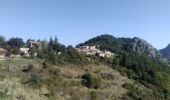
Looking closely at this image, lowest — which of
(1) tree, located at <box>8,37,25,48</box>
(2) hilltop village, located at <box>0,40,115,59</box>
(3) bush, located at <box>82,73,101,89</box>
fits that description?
(3) bush, located at <box>82,73,101,89</box>

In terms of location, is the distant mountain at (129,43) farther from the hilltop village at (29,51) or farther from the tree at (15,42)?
the tree at (15,42)

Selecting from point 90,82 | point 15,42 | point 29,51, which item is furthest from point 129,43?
point 90,82

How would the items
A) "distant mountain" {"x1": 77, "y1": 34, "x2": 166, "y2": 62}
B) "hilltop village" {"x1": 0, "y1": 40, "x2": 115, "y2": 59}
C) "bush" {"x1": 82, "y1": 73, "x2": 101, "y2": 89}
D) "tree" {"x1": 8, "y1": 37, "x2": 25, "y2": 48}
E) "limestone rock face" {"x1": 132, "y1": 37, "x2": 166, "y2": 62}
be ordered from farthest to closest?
"limestone rock face" {"x1": 132, "y1": 37, "x2": 166, "y2": 62}, "distant mountain" {"x1": 77, "y1": 34, "x2": 166, "y2": 62}, "tree" {"x1": 8, "y1": 37, "x2": 25, "y2": 48}, "hilltop village" {"x1": 0, "y1": 40, "x2": 115, "y2": 59}, "bush" {"x1": 82, "y1": 73, "x2": 101, "y2": 89}

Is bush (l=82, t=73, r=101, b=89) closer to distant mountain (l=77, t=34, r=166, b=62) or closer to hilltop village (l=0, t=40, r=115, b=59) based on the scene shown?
hilltop village (l=0, t=40, r=115, b=59)

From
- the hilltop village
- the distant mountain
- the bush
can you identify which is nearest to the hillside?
the bush

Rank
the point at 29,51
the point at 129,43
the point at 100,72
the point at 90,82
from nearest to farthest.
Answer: the point at 90,82 < the point at 100,72 < the point at 29,51 < the point at 129,43

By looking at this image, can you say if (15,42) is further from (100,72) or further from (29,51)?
(100,72)

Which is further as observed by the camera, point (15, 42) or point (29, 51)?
point (15, 42)

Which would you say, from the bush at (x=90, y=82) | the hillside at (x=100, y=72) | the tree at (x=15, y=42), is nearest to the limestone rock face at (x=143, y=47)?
the hillside at (x=100, y=72)

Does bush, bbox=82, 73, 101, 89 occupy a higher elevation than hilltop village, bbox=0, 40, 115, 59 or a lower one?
lower

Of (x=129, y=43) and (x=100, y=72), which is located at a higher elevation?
(x=129, y=43)

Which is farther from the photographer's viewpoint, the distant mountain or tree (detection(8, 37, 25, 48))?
the distant mountain

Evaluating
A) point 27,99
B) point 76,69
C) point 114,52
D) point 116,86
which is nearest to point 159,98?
point 116,86

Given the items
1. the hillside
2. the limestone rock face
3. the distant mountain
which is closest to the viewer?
the hillside
